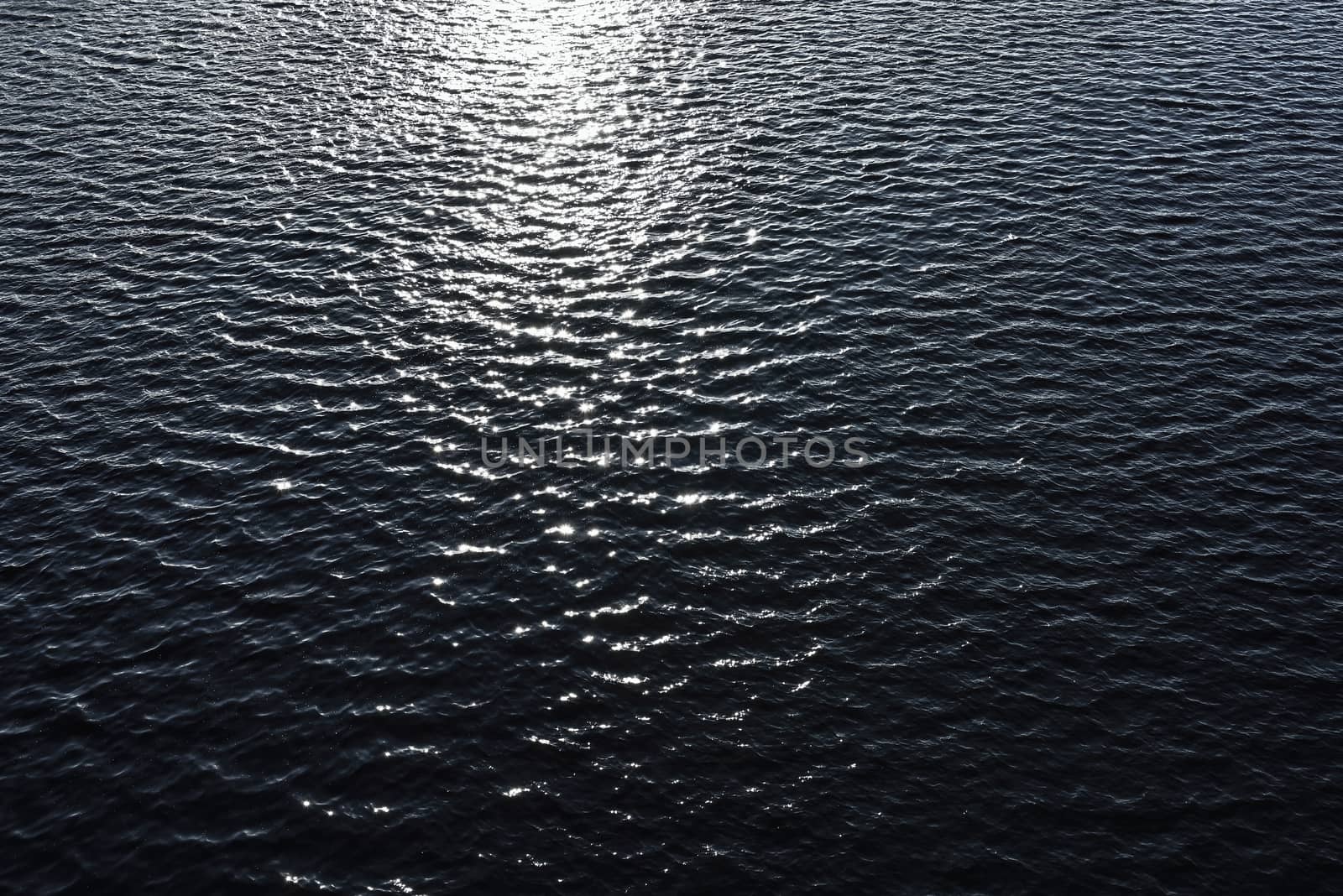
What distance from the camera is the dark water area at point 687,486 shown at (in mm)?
37531

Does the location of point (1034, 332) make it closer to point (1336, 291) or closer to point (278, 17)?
point (1336, 291)

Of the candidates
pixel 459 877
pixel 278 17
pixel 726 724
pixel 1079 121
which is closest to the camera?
pixel 459 877

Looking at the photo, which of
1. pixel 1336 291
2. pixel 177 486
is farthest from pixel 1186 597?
pixel 177 486

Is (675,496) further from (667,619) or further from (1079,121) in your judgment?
(1079,121)

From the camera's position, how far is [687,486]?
172ft

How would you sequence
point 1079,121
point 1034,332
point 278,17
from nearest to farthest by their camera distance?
1. point 1034,332
2. point 1079,121
3. point 278,17

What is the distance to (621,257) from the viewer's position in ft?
226

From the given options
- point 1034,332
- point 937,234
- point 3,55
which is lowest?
point 1034,332

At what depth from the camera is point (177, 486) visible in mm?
52906

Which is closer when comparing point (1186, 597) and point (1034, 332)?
point (1186, 597)

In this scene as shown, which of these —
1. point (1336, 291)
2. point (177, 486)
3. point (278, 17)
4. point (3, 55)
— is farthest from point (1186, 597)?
point (3, 55)

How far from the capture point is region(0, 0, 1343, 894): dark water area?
37.5 metres

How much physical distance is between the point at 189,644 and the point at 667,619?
20.5 m

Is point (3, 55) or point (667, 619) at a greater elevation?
point (3, 55)
